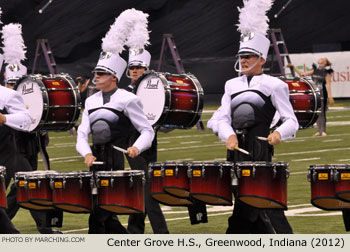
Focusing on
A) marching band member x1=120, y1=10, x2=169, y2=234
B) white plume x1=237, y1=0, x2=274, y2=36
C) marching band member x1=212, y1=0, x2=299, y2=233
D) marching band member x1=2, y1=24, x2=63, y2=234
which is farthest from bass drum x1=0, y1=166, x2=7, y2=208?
white plume x1=237, y1=0, x2=274, y2=36

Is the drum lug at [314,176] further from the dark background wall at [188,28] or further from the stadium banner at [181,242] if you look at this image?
the dark background wall at [188,28]

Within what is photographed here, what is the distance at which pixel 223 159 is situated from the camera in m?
19.9

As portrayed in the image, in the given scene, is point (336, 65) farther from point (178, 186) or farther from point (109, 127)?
point (109, 127)

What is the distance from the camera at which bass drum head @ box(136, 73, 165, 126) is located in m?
Result: 12.8

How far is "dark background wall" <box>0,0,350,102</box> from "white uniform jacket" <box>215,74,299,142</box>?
1051 inches

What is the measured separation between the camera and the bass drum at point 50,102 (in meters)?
14.0

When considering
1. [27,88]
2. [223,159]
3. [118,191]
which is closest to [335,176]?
[118,191]

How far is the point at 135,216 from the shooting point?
36.7 ft

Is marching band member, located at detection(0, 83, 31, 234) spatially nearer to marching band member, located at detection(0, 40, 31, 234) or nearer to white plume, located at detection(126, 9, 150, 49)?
marching band member, located at detection(0, 40, 31, 234)

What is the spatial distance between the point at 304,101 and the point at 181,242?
5.20 meters

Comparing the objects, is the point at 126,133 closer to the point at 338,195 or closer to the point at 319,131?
the point at 338,195

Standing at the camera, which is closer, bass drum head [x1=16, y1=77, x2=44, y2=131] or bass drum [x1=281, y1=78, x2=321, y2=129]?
bass drum [x1=281, y1=78, x2=321, y2=129]

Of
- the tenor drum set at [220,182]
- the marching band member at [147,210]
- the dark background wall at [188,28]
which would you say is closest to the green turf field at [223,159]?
the marching band member at [147,210]

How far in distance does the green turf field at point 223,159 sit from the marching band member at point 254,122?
85.9 inches
